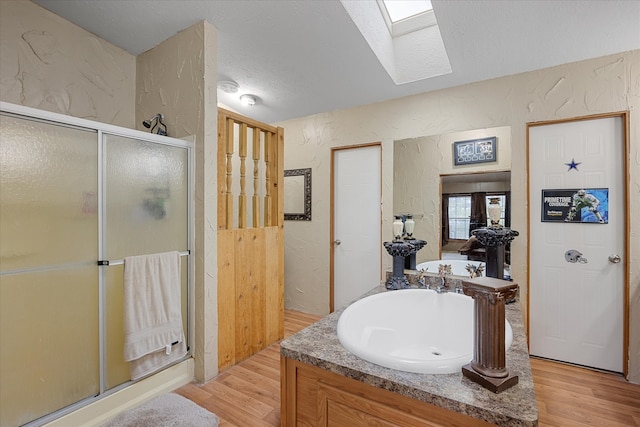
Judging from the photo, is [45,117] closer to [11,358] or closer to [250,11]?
[11,358]

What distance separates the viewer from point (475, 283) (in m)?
1.02

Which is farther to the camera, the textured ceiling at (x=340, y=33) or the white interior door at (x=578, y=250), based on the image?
the white interior door at (x=578, y=250)

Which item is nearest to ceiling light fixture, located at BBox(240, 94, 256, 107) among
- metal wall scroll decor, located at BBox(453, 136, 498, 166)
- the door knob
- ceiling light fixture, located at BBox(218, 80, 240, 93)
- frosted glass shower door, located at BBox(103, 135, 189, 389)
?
ceiling light fixture, located at BBox(218, 80, 240, 93)

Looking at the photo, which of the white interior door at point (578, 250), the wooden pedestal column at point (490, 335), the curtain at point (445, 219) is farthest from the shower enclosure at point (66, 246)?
the white interior door at point (578, 250)

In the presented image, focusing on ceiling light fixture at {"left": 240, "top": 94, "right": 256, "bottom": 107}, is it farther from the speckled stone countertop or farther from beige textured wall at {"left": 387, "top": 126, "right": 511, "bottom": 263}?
the speckled stone countertop

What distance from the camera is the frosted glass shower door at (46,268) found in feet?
4.28

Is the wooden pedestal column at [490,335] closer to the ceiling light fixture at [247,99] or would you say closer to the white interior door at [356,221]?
the white interior door at [356,221]

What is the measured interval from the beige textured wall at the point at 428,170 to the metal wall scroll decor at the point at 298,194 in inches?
42.9

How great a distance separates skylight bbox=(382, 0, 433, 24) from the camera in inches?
85.7

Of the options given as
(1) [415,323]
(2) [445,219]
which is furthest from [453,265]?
(1) [415,323]

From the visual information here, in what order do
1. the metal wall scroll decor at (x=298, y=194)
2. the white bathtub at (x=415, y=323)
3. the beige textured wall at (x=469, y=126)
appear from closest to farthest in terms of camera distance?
1. the white bathtub at (x=415, y=323)
2. the beige textured wall at (x=469, y=126)
3. the metal wall scroll decor at (x=298, y=194)

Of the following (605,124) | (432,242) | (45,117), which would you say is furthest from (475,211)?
(45,117)

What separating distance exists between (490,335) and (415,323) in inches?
42.4

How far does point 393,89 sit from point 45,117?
250 centimetres
